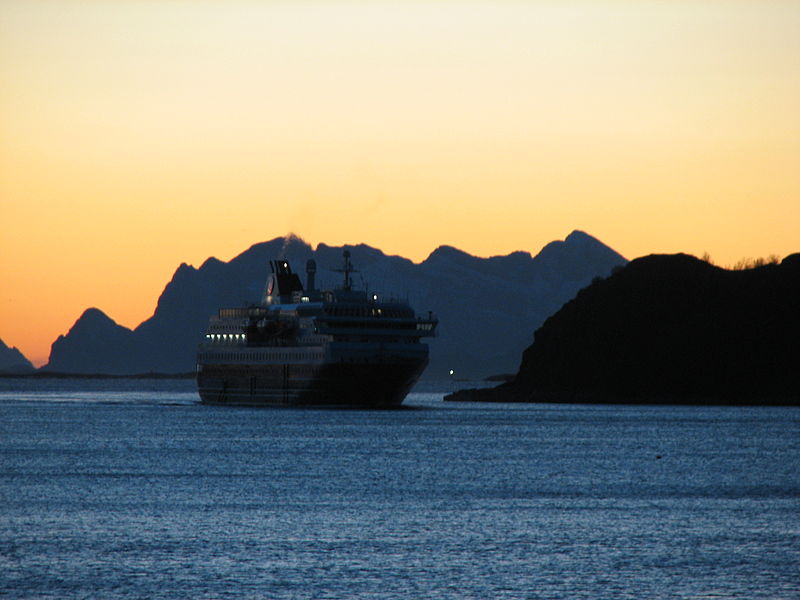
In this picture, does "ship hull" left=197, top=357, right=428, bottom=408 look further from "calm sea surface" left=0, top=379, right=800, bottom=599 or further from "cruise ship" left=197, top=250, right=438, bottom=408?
"calm sea surface" left=0, top=379, right=800, bottom=599

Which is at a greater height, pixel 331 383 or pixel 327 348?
pixel 327 348

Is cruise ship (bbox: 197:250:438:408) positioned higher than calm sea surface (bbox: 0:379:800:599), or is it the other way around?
cruise ship (bbox: 197:250:438:408)

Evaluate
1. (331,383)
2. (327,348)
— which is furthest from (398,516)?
(331,383)

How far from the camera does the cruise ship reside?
133 m

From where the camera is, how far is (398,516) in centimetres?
5378

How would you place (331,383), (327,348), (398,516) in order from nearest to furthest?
1. (398,516)
2. (327,348)
3. (331,383)

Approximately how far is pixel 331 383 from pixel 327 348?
5.25 metres

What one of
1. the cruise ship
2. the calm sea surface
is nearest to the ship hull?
the cruise ship

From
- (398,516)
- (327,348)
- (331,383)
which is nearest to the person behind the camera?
(398,516)

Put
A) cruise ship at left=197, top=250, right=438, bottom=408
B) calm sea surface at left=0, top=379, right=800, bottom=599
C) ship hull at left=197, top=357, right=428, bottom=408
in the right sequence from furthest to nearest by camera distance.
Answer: ship hull at left=197, top=357, right=428, bottom=408 → cruise ship at left=197, top=250, right=438, bottom=408 → calm sea surface at left=0, top=379, right=800, bottom=599

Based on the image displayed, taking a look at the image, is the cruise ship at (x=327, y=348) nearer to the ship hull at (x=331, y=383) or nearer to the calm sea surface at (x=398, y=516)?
the ship hull at (x=331, y=383)

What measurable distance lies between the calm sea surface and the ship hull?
2608 cm

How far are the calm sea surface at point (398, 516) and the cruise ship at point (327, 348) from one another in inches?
1014

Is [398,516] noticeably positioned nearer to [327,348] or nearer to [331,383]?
[327,348]
